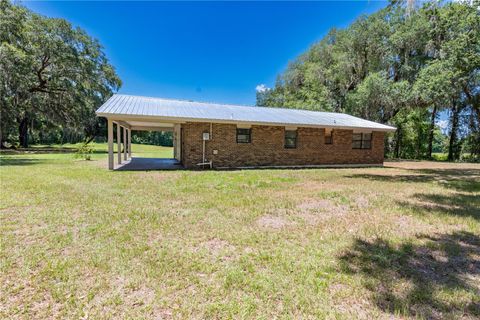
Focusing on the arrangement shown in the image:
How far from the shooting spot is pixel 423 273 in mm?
2812

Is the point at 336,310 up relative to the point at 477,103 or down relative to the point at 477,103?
down

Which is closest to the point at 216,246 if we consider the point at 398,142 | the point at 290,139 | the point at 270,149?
the point at 270,149

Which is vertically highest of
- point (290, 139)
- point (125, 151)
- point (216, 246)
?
point (290, 139)

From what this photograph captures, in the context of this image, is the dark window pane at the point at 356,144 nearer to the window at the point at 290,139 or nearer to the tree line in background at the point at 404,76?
the window at the point at 290,139

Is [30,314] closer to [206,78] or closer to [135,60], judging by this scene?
[135,60]

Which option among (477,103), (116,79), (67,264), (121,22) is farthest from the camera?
(116,79)

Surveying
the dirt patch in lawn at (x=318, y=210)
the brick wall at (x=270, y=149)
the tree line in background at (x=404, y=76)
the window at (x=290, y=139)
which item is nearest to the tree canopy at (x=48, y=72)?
the brick wall at (x=270, y=149)

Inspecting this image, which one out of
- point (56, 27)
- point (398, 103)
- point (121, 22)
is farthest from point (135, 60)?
point (398, 103)

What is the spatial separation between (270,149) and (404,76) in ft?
49.4

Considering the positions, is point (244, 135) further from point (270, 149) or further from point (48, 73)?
point (48, 73)

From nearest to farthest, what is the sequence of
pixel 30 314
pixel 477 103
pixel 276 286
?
pixel 30 314 < pixel 276 286 < pixel 477 103

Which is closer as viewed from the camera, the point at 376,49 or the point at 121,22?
the point at 121,22

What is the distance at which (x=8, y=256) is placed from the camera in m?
2.99

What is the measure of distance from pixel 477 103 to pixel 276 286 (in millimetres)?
24089
